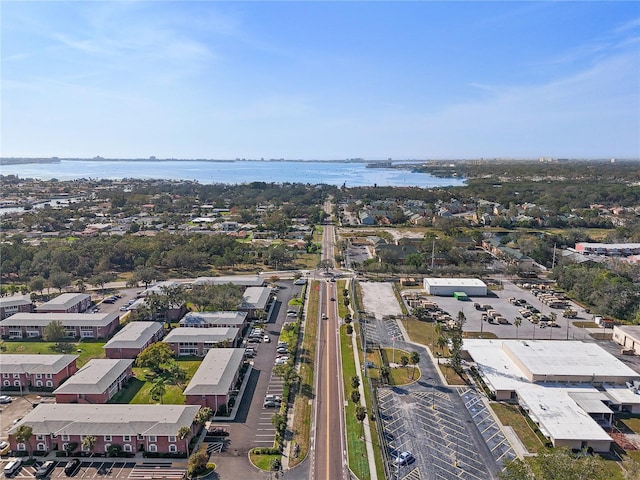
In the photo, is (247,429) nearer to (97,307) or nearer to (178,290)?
(178,290)

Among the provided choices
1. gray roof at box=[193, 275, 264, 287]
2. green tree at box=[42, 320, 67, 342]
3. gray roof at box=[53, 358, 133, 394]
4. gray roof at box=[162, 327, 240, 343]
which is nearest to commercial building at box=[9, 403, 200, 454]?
gray roof at box=[53, 358, 133, 394]

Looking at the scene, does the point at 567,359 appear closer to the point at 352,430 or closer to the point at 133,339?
the point at 352,430

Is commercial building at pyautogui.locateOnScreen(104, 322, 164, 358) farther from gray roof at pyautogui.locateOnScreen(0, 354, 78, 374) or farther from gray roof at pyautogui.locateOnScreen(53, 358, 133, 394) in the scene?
gray roof at pyautogui.locateOnScreen(0, 354, 78, 374)

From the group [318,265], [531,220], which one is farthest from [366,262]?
[531,220]

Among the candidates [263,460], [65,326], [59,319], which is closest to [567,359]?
[263,460]

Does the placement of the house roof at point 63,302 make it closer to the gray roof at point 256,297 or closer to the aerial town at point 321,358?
the aerial town at point 321,358
